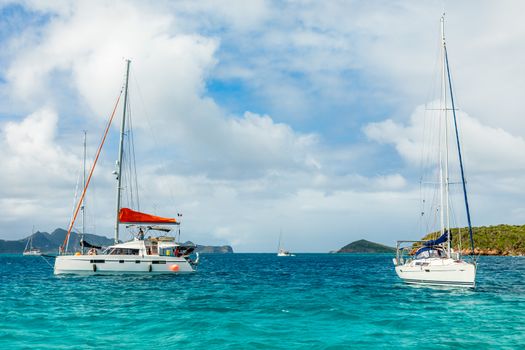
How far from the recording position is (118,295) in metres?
31.2

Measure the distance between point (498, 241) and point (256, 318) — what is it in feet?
499

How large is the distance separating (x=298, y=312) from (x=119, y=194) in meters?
29.3

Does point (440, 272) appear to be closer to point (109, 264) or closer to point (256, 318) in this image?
point (256, 318)

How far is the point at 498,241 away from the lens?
498 feet

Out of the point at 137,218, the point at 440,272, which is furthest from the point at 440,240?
the point at 137,218

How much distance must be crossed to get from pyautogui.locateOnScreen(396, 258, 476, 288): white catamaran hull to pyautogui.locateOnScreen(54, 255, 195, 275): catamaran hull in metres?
23.8

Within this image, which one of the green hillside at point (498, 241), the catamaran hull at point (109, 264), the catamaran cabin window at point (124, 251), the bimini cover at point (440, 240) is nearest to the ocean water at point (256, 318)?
the bimini cover at point (440, 240)

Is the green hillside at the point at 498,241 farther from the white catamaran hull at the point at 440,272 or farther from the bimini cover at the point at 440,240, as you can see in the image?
the white catamaran hull at the point at 440,272

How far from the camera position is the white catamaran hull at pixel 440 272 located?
1423 inches

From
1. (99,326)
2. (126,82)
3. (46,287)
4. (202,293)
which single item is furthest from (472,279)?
(126,82)

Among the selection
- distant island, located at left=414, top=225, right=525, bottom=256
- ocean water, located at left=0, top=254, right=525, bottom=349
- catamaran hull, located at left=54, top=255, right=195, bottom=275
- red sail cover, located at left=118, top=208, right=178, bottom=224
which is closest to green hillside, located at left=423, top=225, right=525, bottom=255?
distant island, located at left=414, top=225, right=525, bottom=256

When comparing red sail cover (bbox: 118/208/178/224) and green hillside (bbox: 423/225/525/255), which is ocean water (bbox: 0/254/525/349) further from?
green hillside (bbox: 423/225/525/255)

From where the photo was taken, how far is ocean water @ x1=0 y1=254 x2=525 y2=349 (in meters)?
18.1

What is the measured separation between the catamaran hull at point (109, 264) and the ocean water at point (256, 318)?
8028 millimetres
